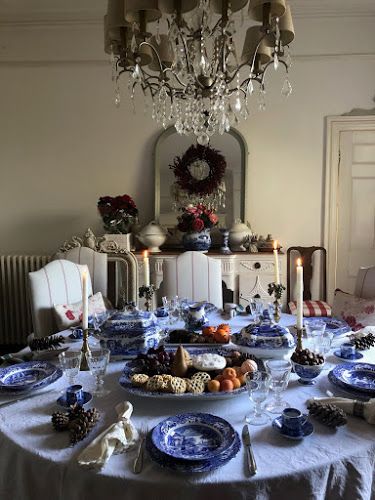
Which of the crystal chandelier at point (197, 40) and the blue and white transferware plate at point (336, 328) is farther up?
the crystal chandelier at point (197, 40)

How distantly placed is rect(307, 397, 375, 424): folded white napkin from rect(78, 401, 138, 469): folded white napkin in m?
0.50

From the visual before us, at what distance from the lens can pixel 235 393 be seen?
3.82 ft

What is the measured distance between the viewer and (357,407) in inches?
42.9

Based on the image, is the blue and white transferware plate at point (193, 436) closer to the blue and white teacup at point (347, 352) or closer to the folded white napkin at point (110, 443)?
the folded white napkin at point (110, 443)

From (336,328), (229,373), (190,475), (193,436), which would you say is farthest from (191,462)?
(336,328)

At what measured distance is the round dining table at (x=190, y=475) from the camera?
85 centimetres

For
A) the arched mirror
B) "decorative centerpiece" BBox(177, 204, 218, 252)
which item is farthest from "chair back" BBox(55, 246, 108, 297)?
the arched mirror

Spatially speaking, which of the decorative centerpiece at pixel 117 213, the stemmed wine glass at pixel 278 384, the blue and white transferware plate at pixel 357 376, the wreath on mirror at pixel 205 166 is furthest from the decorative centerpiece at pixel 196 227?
the stemmed wine glass at pixel 278 384

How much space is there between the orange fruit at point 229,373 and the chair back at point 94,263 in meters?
1.60

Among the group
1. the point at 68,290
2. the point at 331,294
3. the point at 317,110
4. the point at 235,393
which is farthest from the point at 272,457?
the point at 317,110

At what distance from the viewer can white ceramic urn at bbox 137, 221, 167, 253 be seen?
3336mm

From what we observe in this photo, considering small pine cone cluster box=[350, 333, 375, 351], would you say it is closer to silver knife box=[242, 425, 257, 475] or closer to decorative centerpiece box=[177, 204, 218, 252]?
silver knife box=[242, 425, 257, 475]

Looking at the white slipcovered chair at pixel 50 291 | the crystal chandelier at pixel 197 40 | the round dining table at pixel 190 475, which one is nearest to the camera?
the round dining table at pixel 190 475

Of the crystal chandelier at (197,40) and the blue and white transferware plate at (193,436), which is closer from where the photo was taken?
the blue and white transferware plate at (193,436)
